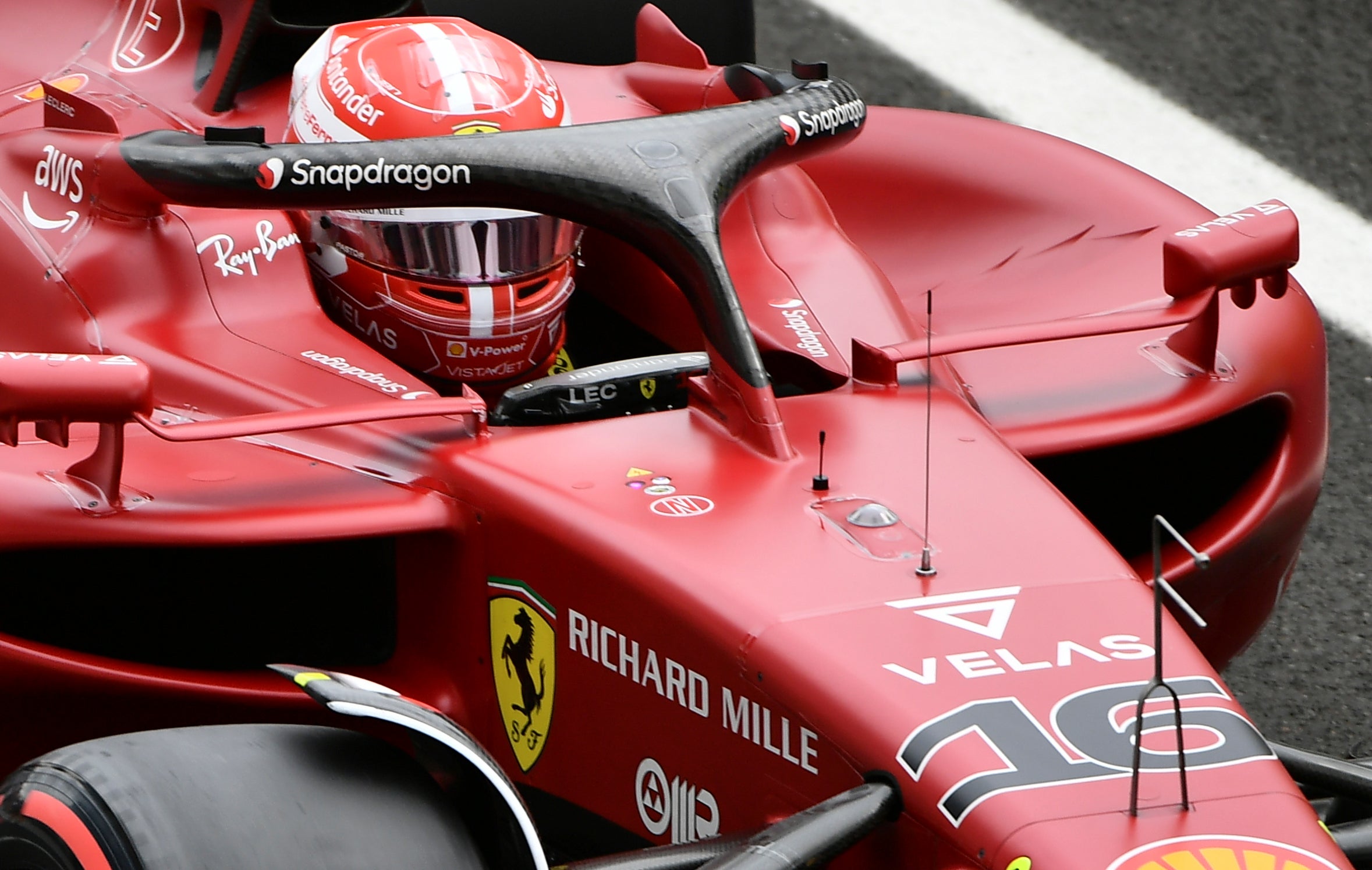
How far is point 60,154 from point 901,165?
190 cm

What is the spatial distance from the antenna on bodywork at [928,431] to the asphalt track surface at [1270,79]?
198cm

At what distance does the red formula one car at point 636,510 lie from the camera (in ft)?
7.93

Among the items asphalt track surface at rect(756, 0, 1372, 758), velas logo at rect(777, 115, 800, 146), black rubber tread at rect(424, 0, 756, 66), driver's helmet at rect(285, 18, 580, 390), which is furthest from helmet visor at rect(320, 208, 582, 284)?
asphalt track surface at rect(756, 0, 1372, 758)

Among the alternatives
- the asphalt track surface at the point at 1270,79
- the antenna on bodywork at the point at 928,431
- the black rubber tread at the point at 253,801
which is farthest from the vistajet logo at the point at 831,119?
the asphalt track surface at the point at 1270,79

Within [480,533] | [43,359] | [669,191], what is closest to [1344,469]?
[669,191]

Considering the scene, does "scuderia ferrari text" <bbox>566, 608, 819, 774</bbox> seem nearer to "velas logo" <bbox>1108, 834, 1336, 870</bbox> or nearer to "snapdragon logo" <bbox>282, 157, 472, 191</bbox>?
"velas logo" <bbox>1108, 834, 1336, 870</bbox>

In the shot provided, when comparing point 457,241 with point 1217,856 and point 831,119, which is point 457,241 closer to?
point 831,119

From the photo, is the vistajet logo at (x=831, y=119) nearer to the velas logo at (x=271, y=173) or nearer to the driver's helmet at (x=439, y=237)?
the driver's helmet at (x=439, y=237)

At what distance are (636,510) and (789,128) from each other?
38.5 inches

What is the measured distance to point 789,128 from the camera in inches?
140

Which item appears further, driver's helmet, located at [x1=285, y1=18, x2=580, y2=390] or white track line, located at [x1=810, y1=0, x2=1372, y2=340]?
white track line, located at [x1=810, y1=0, x2=1372, y2=340]

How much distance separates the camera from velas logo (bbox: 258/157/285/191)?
320 centimetres

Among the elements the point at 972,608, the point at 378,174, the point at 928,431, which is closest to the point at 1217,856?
the point at 972,608

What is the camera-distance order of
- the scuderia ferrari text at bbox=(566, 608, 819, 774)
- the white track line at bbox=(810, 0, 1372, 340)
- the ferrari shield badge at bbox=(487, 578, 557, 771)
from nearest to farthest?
1. the scuderia ferrari text at bbox=(566, 608, 819, 774)
2. the ferrari shield badge at bbox=(487, 578, 557, 771)
3. the white track line at bbox=(810, 0, 1372, 340)
